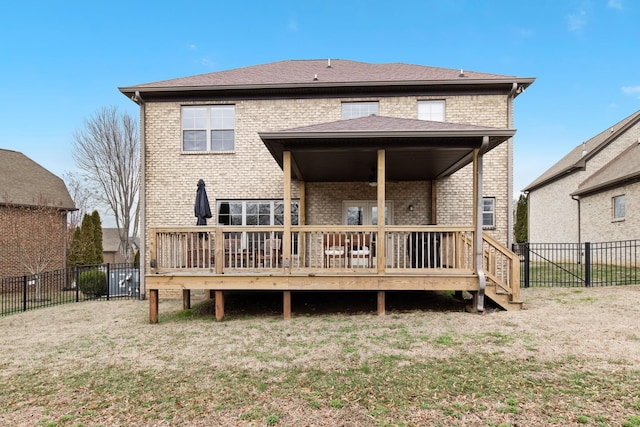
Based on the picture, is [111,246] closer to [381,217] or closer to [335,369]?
[381,217]

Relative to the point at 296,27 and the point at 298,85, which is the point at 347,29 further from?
the point at 298,85

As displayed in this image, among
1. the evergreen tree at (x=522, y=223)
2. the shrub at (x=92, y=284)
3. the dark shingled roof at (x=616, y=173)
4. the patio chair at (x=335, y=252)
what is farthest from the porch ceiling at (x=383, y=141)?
the evergreen tree at (x=522, y=223)

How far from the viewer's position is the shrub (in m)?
11.8

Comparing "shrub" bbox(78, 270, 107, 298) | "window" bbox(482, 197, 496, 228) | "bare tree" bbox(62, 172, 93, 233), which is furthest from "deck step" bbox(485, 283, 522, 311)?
"bare tree" bbox(62, 172, 93, 233)

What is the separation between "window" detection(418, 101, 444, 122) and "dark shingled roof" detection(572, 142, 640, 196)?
865cm

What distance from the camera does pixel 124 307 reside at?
9023 mm

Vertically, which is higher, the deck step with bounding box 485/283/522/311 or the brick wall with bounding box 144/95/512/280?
the brick wall with bounding box 144/95/512/280

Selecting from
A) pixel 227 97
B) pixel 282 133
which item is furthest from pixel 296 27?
pixel 282 133

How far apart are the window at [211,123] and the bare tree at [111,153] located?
1164 centimetres

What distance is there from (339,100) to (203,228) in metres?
5.49

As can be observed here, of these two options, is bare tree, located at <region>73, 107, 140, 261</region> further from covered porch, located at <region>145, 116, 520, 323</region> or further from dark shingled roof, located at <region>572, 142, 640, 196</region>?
dark shingled roof, located at <region>572, 142, 640, 196</region>

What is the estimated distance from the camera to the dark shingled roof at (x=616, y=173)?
13445mm

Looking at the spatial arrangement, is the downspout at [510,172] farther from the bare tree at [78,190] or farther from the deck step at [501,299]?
the bare tree at [78,190]

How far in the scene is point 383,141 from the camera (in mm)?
6750
